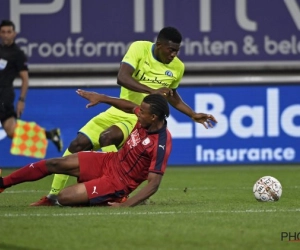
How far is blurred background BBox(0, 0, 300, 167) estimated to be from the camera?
16.3 m

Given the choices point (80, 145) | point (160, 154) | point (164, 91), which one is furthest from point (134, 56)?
point (160, 154)

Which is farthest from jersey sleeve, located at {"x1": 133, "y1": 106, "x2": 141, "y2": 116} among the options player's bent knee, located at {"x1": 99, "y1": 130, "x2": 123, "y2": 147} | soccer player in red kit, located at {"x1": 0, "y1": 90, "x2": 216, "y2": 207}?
player's bent knee, located at {"x1": 99, "y1": 130, "x2": 123, "y2": 147}

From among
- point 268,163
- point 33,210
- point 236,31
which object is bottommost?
point 268,163

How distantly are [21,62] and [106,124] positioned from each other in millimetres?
4842

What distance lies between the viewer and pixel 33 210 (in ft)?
30.6

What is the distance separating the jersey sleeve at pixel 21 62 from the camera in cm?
1523

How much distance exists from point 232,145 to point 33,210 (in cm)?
742

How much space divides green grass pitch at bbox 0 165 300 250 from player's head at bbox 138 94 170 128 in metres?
0.84

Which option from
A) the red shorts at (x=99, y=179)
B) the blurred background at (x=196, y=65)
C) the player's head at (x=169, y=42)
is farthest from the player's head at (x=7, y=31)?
the red shorts at (x=99, y=179)

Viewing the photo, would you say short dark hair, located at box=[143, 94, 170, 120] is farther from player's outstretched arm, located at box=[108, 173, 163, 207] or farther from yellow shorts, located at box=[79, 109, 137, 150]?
yellow shorts, located at box=[79, 109, 137, 150]

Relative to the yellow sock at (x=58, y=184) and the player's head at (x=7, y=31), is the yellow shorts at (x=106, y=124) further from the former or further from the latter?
the player's head at (x=7, y=31)

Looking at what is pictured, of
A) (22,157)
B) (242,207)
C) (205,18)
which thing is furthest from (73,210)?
(205,18)

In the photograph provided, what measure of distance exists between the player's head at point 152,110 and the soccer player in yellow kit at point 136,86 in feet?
3.13

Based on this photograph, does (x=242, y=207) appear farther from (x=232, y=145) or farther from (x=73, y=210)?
(x=232, y=145)
